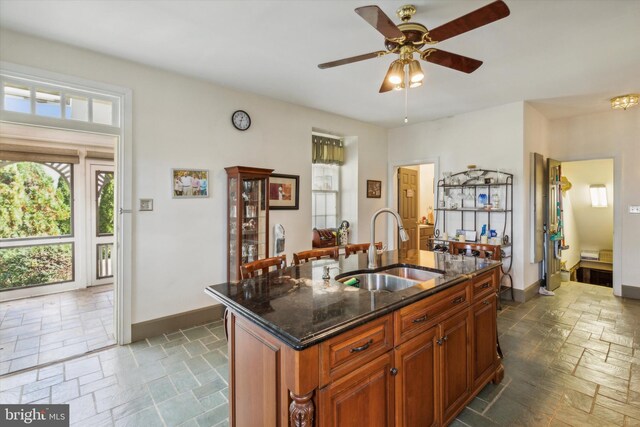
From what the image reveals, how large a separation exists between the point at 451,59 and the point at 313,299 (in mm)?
1982

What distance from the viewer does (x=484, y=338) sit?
215 cm

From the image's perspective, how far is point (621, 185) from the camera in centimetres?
443

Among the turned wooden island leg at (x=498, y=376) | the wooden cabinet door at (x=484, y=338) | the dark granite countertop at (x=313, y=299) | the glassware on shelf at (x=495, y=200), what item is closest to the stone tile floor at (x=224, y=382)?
the turned wooden island leg at (x=498, y=376)

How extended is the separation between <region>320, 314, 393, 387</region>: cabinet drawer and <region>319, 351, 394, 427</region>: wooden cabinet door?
0.11 feet

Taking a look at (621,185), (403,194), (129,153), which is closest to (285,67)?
(129,153)

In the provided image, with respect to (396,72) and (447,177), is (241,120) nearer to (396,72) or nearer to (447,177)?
(396,72)

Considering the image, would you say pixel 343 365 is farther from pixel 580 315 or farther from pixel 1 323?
pixel 1 323

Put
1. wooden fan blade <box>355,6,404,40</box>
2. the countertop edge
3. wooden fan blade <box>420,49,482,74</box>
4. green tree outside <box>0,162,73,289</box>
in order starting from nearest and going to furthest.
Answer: the countertop edge
wooden fan blade <box>355,6,404,40</box>
wooden fan blade <box>420,49,482,74</box>
green tree outside <box>0,162,73,289</box>

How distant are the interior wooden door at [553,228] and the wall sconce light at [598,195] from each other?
1.83 meters

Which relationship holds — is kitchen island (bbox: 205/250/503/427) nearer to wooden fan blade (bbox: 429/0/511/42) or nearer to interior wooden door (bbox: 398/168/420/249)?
wooden fan blade (bbox: 429/0/511/42)

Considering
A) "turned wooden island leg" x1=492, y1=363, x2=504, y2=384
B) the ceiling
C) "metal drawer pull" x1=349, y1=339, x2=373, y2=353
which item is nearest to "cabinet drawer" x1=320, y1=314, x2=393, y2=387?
"metal drawer pull" x1=349, y1=339, x2=373, y2=353

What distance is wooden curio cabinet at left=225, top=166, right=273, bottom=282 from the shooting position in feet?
11.6

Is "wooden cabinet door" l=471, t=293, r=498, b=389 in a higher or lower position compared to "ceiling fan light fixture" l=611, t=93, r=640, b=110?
lower

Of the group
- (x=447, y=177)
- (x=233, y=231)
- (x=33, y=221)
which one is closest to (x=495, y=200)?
(x=447, y=177)
